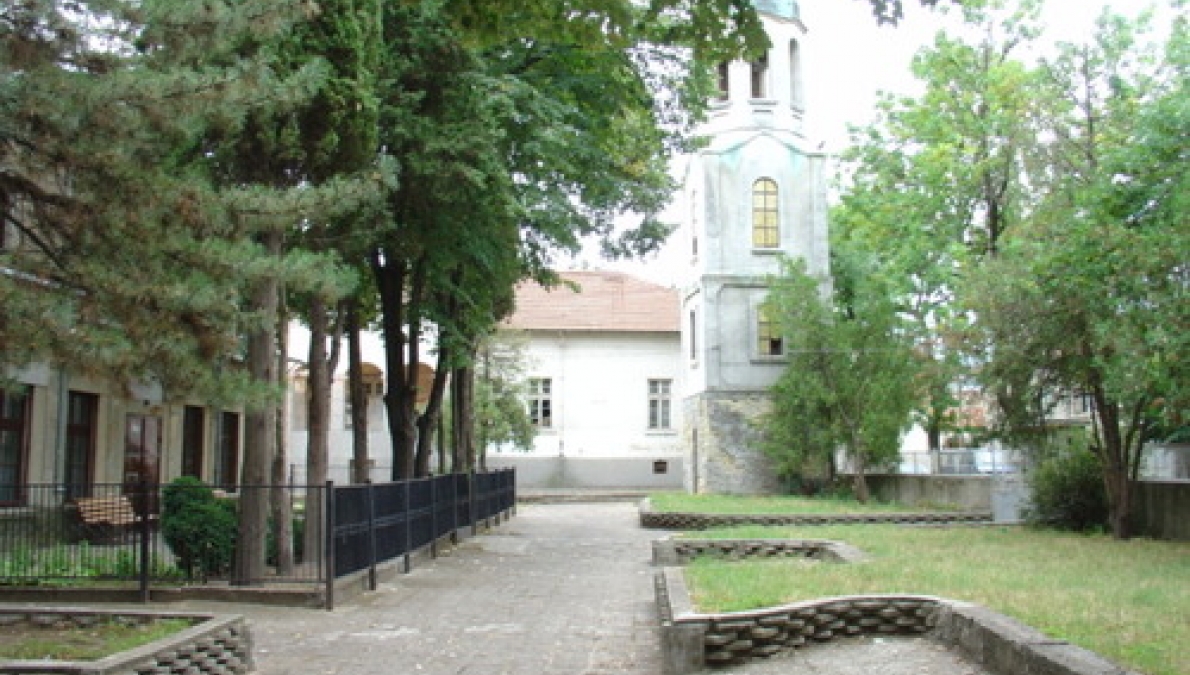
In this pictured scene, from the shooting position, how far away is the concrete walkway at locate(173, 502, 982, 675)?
29.0ft

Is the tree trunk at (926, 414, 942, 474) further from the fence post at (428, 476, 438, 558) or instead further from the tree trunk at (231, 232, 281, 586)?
the tree trunk at (231, 232, 281, 586)

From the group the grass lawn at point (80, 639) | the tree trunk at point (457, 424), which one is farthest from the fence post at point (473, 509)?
the grass lawn at point (80, 639)

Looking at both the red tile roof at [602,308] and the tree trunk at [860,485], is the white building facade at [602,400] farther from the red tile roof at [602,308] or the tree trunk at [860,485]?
the tree trunk at [860,485]

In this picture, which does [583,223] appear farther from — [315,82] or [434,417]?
[315,82]

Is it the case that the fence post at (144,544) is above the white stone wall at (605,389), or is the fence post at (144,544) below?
below

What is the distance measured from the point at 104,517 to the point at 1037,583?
11.5 metres

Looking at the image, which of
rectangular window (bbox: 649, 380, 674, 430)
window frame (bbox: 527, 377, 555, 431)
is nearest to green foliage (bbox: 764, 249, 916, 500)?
rectangular window (bbox: 649, 380, 674, 430)

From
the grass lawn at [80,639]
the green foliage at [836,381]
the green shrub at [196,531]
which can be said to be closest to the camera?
the grass lawn at [80,639]

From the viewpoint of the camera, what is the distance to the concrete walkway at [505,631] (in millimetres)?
8836

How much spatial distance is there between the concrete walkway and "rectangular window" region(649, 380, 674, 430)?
29886 millimetres

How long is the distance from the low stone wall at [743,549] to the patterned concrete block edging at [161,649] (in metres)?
8.34

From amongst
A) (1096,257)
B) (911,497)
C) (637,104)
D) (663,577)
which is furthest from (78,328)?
(911,497)

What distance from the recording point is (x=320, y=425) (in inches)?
621

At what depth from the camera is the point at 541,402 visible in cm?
4816
